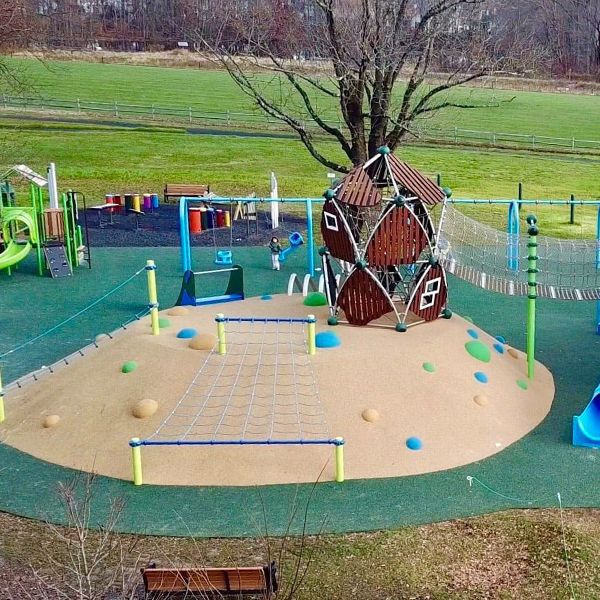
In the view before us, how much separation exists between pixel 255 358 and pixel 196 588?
4566 mm

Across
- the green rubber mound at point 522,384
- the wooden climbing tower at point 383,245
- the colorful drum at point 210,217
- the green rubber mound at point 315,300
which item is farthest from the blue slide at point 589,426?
the colorful drum at point 210,217

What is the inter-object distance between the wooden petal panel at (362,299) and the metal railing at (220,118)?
36.8 m

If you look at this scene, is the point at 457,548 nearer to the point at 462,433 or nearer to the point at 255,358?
the point at 462,433

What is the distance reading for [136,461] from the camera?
981 cm

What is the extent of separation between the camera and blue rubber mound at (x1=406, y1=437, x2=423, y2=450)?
1041 centimetres

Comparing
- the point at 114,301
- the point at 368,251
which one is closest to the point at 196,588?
the point at 368,251

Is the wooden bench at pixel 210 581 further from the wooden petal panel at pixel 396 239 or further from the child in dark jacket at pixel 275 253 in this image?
the child in dark jacket at pixel 275 253

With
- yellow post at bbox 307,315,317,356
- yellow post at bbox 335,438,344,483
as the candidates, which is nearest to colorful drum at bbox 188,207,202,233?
yellow post at bbox 307,315,317,356

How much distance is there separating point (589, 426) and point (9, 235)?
14.1m

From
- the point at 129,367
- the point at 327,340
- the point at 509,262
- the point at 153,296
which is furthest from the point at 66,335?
the point at 509,262

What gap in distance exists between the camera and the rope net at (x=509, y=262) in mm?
Answer: 13781

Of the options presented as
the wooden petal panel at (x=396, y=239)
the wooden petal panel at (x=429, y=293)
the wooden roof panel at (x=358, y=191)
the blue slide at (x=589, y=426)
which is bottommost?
the blue slide at (x=589, y=426)

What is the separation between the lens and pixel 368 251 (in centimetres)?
1246

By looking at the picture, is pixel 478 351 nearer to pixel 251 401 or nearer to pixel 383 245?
pixel 383 245
